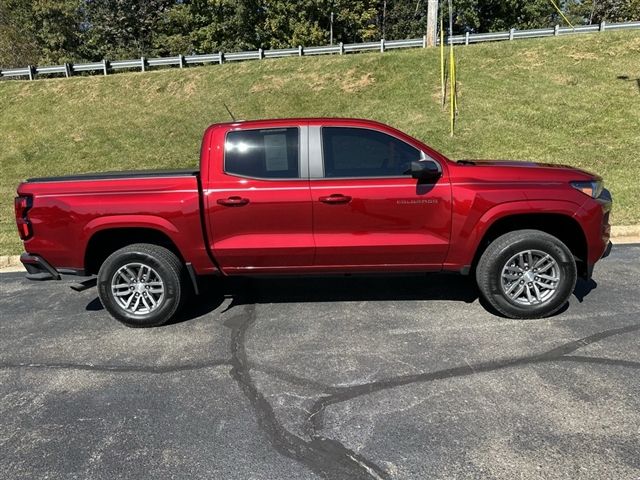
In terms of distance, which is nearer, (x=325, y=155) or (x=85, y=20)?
(x=325, y=155)

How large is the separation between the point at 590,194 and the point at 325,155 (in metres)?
2.37

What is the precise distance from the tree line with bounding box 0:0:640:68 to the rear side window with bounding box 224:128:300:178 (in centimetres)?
3846

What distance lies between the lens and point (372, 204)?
14.3 feet

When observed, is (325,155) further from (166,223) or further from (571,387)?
(571,387)

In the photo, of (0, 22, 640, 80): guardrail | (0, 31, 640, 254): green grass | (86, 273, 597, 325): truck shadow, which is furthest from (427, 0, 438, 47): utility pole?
(86, 273, 597, 325): truck shadow

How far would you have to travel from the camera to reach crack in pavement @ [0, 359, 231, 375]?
3863 mm

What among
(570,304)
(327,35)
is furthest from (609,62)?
(327,35)

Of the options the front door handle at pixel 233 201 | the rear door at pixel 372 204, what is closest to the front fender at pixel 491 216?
the rear door at pixel 372 204

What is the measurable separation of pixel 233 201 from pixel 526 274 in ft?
8.90

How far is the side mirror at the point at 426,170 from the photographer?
418 centimetres

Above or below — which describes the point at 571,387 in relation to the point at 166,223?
below

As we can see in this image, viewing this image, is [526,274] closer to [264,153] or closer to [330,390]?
[330,390]

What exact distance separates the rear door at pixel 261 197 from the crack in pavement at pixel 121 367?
3.46 ft

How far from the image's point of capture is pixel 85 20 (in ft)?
146
